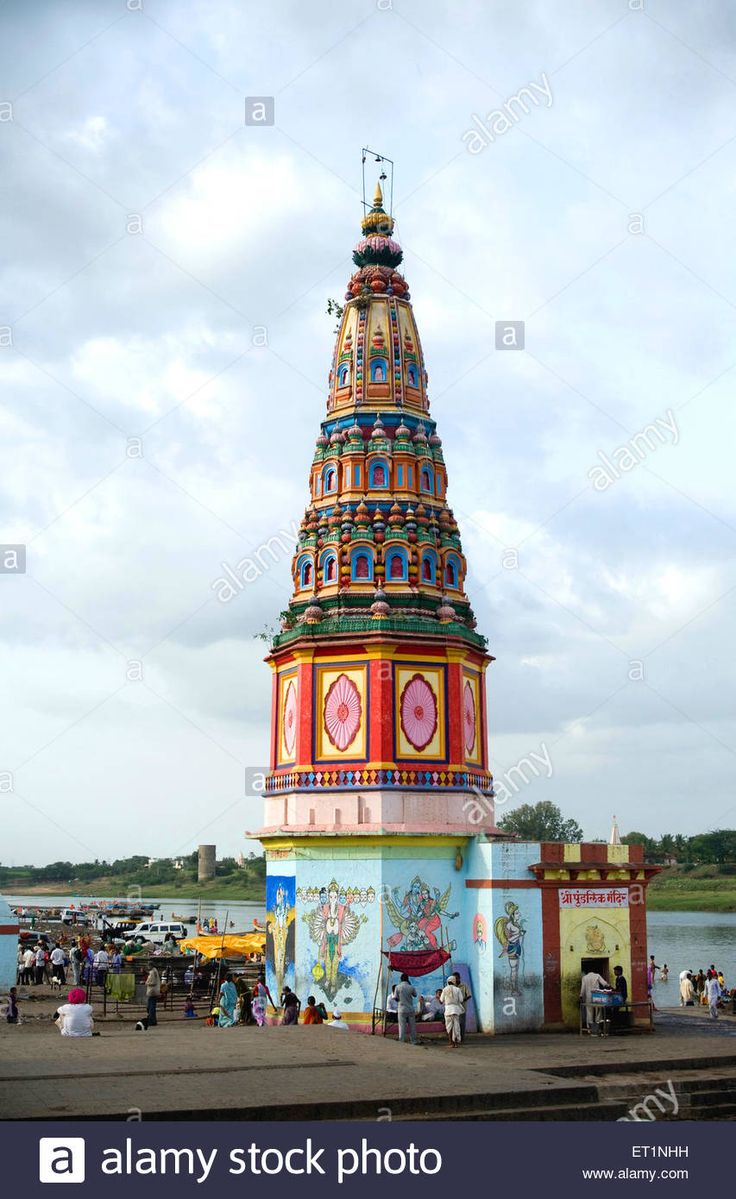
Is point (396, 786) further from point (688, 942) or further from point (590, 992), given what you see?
point (688, 942)

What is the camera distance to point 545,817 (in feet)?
337

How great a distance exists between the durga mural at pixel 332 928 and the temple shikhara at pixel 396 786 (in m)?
0.04

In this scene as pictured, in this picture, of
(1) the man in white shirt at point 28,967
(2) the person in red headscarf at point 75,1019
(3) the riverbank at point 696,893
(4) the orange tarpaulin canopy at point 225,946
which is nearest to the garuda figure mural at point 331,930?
(2) the person in red headscarf at point 75,1019

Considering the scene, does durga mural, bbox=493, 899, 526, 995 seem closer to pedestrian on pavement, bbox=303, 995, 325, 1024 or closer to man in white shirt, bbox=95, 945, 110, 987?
pedestrian on pavement, bbox=303, 995, 325, 1024

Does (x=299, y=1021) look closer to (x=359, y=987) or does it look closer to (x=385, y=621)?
(x=359, y=987)

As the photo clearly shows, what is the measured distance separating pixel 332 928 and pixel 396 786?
3.51 m

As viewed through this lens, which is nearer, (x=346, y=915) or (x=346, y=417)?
(x=346, y=915)

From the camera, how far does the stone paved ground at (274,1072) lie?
12.9 m

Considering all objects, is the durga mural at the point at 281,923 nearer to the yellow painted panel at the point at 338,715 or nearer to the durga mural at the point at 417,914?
the durga mural at the point at 417,914

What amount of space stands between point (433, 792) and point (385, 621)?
423 cm

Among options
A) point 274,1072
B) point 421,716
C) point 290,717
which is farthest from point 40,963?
point 274,1072

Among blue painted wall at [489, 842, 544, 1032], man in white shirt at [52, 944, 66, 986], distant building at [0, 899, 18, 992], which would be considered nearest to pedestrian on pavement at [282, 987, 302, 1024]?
blue painted wall at [489, 842, 544, 1032]
